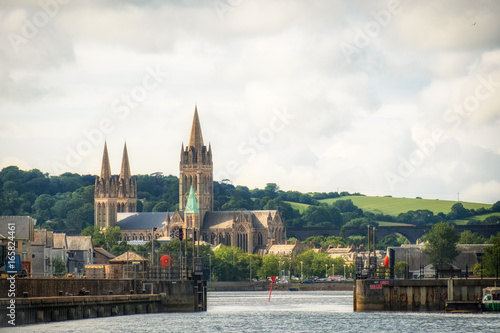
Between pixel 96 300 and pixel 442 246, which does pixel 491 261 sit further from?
pixel 442 246

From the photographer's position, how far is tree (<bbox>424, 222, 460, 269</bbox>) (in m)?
187

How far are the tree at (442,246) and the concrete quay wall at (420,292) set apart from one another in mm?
90198

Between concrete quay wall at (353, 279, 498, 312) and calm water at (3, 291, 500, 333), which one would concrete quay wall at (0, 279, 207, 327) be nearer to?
calm water at (3, 291, 500, 333)

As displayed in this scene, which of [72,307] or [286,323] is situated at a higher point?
[72,307]

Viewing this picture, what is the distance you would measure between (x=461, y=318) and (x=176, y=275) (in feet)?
115

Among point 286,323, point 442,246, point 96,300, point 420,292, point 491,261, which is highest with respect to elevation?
point 442,246

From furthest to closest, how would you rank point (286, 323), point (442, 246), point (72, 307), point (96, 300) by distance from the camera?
point (442, 246), point (286, 323), point (96, 300), point (72, 307)

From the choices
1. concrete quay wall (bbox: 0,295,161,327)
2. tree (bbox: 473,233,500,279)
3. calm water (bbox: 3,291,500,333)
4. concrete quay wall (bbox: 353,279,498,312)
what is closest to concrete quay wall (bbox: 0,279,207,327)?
concrete quay wall (bbox: 0,295,161,327)

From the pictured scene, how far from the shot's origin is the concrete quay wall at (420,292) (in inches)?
3583

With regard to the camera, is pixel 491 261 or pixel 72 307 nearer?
pixel 72 307

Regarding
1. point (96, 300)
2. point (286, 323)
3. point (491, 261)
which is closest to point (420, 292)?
point (286, 323)

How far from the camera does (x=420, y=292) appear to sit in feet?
303

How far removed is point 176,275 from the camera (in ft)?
367

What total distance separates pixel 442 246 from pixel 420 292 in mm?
99755
